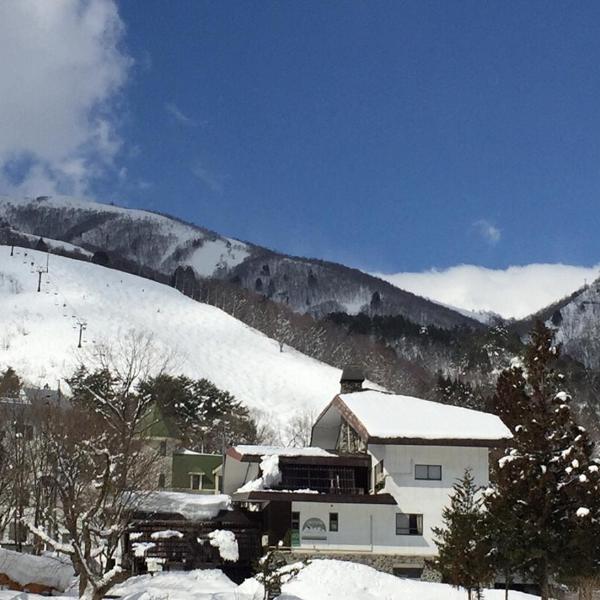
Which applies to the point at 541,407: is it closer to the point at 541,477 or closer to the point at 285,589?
the point at 541,477


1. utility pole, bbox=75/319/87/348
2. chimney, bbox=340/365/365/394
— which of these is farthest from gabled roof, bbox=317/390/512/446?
utility pole, bbox=75/319/87/348

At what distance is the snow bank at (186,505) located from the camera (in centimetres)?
3447


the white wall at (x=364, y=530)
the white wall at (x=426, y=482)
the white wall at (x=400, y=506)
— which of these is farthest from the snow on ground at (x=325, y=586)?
the white wall at (x=426, y=482)

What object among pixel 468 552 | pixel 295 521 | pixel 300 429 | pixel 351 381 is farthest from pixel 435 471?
pixel 300 429

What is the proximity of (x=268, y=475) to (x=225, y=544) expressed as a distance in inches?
124

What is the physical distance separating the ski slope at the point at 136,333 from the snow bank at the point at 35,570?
53244 millimetres

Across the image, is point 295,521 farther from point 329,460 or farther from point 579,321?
point 579,321

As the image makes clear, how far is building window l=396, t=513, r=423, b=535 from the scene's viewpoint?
34.3 m

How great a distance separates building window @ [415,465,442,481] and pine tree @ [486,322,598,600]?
9935 mm

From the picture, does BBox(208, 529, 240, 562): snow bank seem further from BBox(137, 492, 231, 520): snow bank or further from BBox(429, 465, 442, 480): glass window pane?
BBox(429, 465, 442, 480): glass window pane

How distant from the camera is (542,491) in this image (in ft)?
79.6

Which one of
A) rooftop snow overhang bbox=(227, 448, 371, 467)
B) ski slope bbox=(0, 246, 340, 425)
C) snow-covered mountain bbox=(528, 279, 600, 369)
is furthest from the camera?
snow-covered mountain bbox=(528, 279, 600, 369)

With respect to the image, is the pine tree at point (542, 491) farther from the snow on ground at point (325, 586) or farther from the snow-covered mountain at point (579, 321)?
the snow-covered mountain at point (579, 321)

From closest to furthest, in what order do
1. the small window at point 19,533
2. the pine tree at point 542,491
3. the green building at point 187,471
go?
the pine tree at point 542,491 < the small window at point 19,533 < the green building at point 187,471
